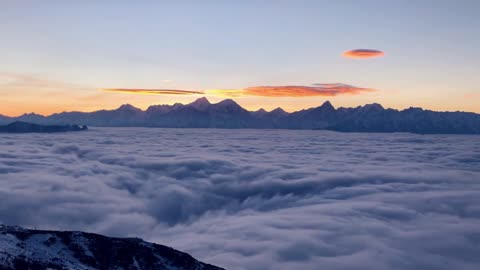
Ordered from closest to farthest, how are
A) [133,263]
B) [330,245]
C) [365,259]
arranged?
1. [133,263]
2. [365,259]
3. [330,245]

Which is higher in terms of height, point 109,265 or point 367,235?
point 109,265

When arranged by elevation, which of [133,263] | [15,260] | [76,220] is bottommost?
[76,220]

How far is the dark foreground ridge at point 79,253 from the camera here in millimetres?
58125

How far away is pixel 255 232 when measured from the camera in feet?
509

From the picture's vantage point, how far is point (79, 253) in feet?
227

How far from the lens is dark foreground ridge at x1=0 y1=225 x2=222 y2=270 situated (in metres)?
58.1

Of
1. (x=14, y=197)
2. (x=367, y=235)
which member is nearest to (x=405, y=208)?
(x=367, y=235)

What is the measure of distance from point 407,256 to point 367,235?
21.2 meters

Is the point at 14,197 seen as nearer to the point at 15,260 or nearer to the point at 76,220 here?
the point at 76,220

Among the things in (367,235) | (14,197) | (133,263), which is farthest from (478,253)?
(14,197)

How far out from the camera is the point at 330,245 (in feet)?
440

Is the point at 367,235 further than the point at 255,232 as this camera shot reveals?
No

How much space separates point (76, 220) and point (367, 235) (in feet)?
389

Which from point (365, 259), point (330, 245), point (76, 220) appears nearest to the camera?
point (365, 259)
